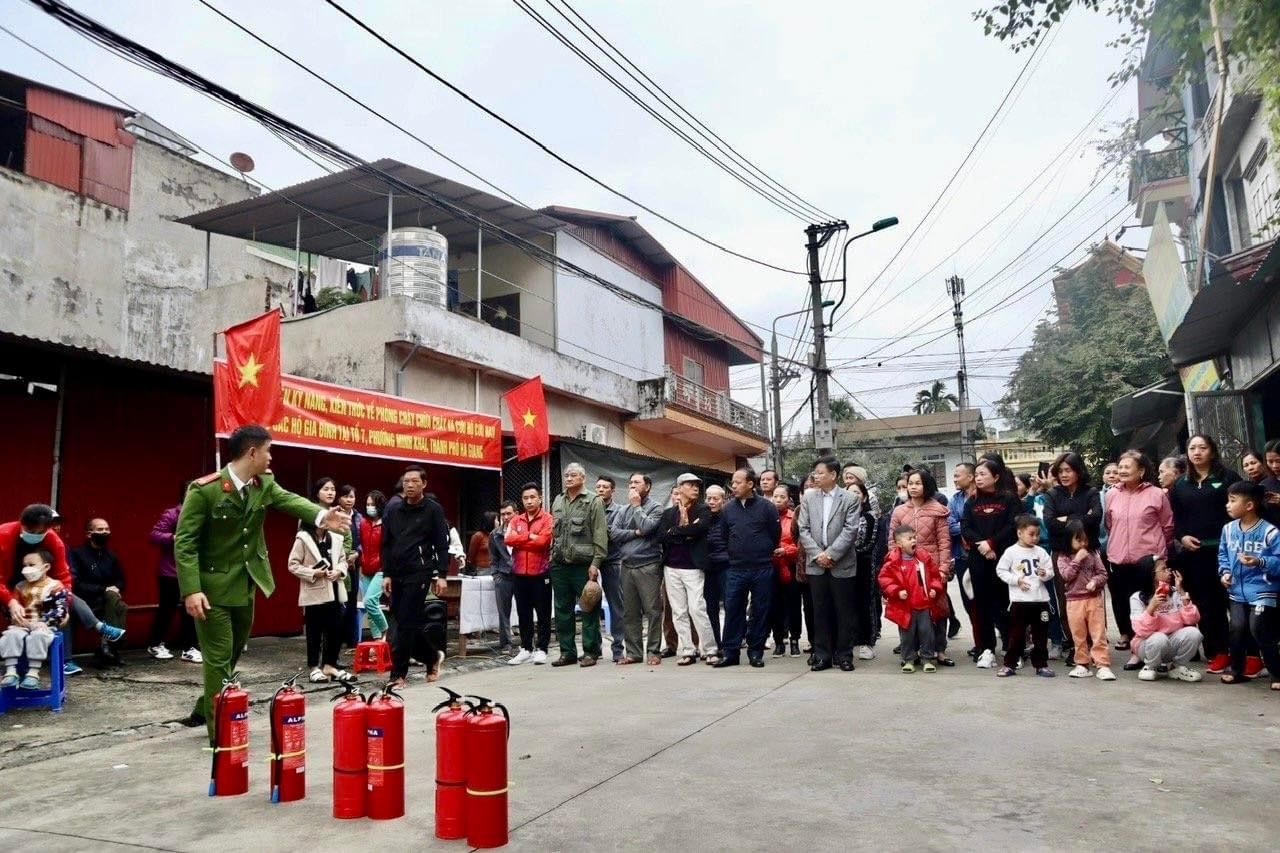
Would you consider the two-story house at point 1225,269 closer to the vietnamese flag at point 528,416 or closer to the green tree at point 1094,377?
the green tree at point 1094,377

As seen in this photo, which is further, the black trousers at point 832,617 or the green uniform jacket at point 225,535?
the black trousers at point 832,617

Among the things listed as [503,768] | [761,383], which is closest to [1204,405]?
[503,768]

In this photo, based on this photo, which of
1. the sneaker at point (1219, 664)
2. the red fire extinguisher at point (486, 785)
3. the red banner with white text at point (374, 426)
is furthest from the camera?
the red banner with white text at point (374, 426)

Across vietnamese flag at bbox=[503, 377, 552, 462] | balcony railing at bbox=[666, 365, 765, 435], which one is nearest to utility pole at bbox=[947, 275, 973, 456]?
balcony railing at bbox=[666, 365, 765, 435]

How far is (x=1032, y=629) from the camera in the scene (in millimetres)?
7305

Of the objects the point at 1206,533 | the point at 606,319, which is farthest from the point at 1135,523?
the point at 606,319

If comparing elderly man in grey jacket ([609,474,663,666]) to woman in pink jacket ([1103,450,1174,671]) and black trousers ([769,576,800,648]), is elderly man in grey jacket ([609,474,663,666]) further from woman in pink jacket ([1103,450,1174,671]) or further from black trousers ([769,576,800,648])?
woman in pink jacket ([1103,450,1174,671])

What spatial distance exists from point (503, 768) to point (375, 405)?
8.67 meters

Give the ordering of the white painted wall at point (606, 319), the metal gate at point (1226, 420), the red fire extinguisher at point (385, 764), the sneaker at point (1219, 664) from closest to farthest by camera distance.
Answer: the red fire extinguisher at point (385, 764) → the sneaker at point (1219, 664) → the metal gate at point (1226, 420) → the white painted wall at point (606, 319)

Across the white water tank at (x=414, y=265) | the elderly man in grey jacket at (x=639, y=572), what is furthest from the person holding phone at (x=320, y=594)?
the white water tank at (x=414, y=265)

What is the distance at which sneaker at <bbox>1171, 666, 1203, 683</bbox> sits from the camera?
21.8 feet

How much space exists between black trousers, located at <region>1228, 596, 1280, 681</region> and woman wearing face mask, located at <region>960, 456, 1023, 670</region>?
1719mm

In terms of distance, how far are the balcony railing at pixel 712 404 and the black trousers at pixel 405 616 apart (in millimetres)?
13734

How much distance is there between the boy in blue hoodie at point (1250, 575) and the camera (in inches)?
244
